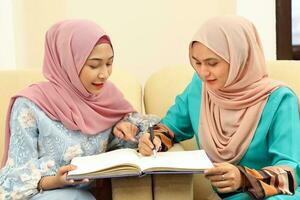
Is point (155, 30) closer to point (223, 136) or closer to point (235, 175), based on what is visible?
point (223, 136)

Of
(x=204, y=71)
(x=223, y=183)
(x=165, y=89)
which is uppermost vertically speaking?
(x=204, y=71)

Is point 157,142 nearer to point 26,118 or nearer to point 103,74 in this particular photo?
point 103,74

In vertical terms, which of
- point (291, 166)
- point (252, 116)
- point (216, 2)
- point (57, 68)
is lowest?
point (291, 166)

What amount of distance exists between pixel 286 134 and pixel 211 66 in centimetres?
32

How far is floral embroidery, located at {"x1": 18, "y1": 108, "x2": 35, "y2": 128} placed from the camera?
4.77ft

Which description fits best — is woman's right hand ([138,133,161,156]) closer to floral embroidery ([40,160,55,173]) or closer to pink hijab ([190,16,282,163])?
pink hijab ([190,16,282,163])

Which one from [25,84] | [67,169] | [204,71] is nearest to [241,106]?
[204,71]

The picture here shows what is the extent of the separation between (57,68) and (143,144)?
39 cm

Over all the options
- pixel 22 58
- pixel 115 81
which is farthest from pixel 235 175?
pixel 22 58

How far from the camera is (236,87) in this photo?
1.52m

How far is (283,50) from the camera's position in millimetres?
2561

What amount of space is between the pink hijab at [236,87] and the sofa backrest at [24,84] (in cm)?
50

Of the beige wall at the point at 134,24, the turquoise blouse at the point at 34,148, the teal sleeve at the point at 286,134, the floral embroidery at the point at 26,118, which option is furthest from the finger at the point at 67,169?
the beige wall at the point at 134,24

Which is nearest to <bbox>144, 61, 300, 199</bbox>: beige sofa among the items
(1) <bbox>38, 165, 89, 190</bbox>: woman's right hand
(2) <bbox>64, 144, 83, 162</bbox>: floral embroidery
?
(2) <bbox>64, 144, 83, 162</bbox>: floral embroidery
